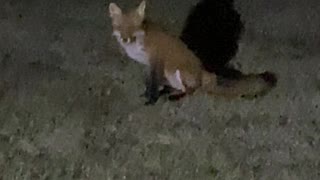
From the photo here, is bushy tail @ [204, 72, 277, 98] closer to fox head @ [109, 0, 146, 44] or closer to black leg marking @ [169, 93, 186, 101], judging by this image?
black leg marking @ [169, 93, 186, 101]

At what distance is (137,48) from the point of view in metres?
1.72

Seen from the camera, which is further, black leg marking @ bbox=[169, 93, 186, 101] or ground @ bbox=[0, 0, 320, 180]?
black leg marking @ bbox=[169, 93, 186, 101]

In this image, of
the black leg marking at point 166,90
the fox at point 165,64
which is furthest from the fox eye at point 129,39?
the black leg marking at point 166,90

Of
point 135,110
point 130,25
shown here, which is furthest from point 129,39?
point 135,110

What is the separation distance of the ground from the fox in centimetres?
2

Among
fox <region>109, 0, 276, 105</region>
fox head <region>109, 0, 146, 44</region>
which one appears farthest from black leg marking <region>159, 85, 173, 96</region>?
fox head <region>109, 0, 146, 44</region>

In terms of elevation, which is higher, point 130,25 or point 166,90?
point 130,25

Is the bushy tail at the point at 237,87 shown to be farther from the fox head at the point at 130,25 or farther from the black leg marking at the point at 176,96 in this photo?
the fox head at the point at 130,25

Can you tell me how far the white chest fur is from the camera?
67.1 inches

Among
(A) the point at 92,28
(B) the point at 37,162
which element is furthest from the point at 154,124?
(A) the point at 92,28

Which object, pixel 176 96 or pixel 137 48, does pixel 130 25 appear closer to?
pixel 137 48

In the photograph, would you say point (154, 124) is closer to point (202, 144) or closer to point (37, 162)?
point (202, 144)

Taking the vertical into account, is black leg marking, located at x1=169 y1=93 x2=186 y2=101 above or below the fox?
below

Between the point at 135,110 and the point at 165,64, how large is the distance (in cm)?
11
